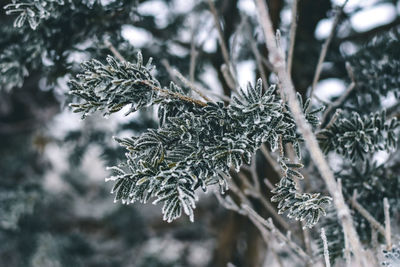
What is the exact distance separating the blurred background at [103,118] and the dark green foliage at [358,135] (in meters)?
0.34

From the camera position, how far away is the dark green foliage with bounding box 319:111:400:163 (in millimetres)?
1080

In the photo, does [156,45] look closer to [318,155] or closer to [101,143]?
[101,143]

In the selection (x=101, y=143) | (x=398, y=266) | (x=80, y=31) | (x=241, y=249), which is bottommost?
(x=398, y=266)

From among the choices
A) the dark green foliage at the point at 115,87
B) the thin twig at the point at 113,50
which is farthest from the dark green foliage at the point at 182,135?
the thin twig at the point at 113,50

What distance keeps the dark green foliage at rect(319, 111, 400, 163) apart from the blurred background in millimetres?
336

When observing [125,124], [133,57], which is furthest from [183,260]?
[133,57]

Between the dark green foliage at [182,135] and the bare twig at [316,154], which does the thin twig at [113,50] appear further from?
the bare twig at [316,154]

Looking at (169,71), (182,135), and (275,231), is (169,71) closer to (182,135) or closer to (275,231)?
(182,135)

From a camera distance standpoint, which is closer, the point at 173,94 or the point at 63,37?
the point at 173,94

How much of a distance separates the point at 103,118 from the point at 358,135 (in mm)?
1015

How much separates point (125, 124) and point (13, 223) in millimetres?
964

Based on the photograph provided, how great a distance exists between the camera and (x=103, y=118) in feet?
4.96

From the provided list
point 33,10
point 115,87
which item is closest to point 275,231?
point 115,87

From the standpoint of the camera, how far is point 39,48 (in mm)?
1367
